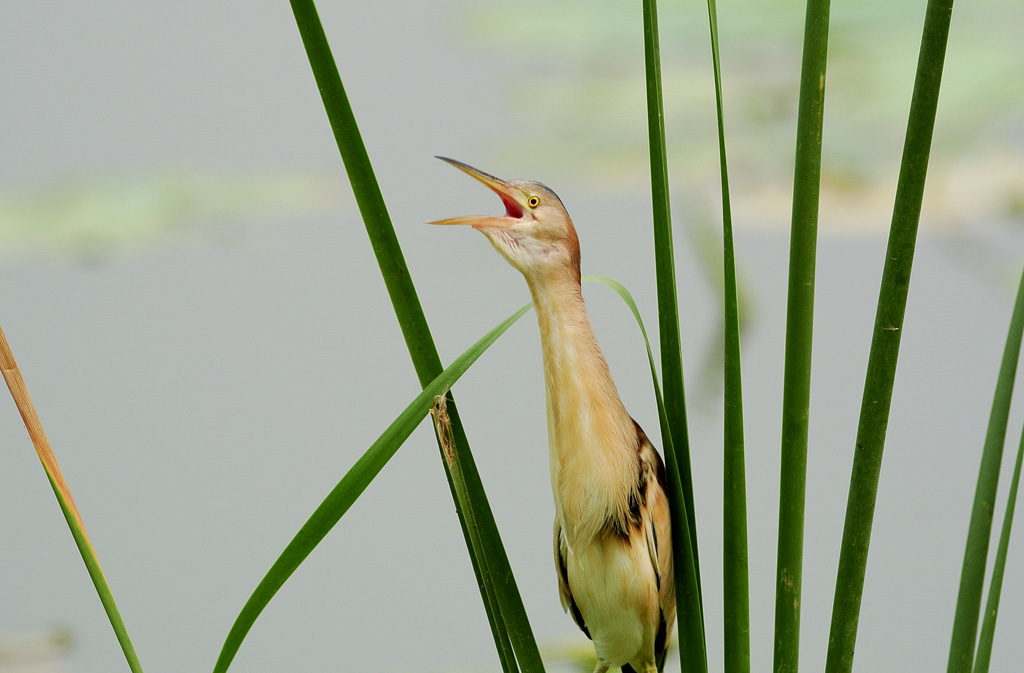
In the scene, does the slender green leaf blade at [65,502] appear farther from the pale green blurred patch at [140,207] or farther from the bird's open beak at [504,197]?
the pale green blurred patch at [140,207]

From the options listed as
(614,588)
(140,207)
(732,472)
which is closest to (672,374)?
(732,472)

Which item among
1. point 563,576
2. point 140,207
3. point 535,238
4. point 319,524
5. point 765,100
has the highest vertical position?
point 765,100

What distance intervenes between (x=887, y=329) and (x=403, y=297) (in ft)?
0.54

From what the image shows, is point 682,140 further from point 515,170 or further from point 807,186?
point 807,186

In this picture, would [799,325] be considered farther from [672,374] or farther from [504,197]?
[504,197]

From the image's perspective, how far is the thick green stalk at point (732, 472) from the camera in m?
0.31

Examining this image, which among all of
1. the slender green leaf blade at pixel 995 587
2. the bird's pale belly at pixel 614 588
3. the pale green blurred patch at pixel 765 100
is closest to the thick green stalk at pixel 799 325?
the slender green leaf blade at pixel 995 587

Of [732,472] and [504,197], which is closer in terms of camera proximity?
[732,472]

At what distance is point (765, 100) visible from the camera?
1.47 metres

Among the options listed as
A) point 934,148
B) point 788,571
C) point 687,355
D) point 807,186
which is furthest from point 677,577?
point 934,148

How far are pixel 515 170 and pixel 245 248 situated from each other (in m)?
0.48

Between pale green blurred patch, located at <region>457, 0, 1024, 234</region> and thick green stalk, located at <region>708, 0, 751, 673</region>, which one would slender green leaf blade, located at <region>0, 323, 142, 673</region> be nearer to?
thick green stalk, located at <region>708, 0, 751, 673</region>

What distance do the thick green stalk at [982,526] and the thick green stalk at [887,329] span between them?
0.28 feet

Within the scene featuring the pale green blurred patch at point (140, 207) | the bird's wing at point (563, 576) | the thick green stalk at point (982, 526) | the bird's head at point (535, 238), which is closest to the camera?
the thick green stalk at point (982, 526)
